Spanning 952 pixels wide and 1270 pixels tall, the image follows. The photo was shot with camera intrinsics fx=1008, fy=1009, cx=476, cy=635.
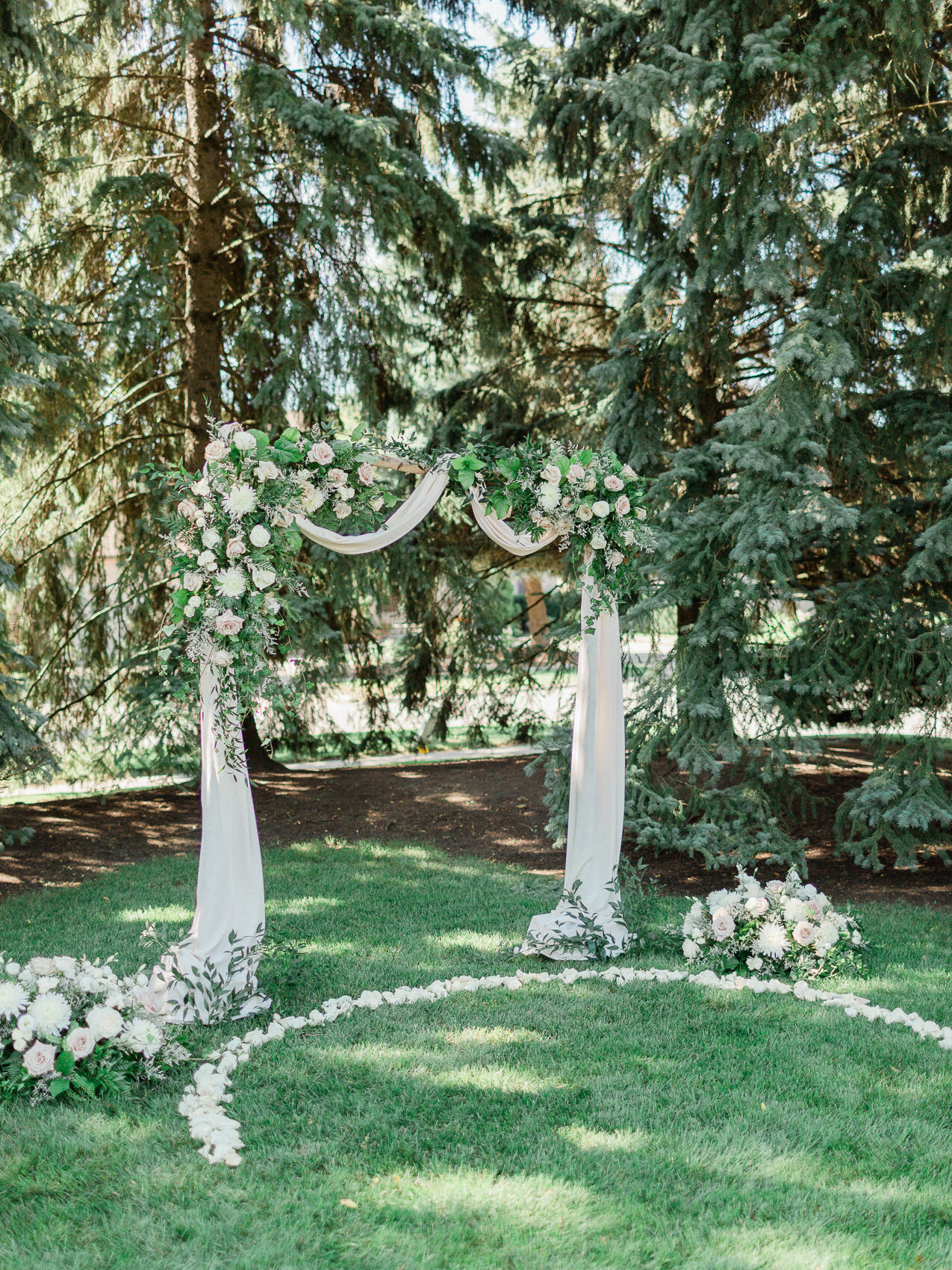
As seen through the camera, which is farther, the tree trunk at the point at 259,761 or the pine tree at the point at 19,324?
the tree trunk at the point at 259,761

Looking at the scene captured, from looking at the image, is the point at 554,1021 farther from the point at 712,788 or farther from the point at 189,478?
the point at 189,478

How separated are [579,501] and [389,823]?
13.4 feet

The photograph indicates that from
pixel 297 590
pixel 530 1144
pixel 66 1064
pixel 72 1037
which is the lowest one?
pixel 530 1144

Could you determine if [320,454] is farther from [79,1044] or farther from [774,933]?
[774,933]

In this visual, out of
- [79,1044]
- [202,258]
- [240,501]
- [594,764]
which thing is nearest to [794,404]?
[594,764]

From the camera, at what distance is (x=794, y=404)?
632 centimetres

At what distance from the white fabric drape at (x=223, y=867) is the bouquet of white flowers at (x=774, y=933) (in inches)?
91.9

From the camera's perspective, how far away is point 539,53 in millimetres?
9320

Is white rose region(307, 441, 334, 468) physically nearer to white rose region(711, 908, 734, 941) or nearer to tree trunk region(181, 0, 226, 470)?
white rose region(711, 908, 734, 941)

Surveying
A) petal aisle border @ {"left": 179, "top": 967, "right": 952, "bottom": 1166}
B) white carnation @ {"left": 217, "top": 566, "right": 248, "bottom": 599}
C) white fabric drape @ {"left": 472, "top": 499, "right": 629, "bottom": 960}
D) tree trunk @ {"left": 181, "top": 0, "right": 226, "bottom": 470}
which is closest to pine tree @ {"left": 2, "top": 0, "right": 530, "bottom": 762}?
tree trunk @ {"left": 181, "top": 0, "right": 226, "bottom": 470}

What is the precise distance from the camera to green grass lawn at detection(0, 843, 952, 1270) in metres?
3.01

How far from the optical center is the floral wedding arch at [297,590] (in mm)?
4773

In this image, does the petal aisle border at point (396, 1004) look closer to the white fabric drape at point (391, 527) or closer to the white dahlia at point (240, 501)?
the white fabric drape at point (391, 527)

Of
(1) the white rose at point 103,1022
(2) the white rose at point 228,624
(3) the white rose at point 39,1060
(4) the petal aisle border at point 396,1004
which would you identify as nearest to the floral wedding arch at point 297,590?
(2) the white rose at point 228,624
